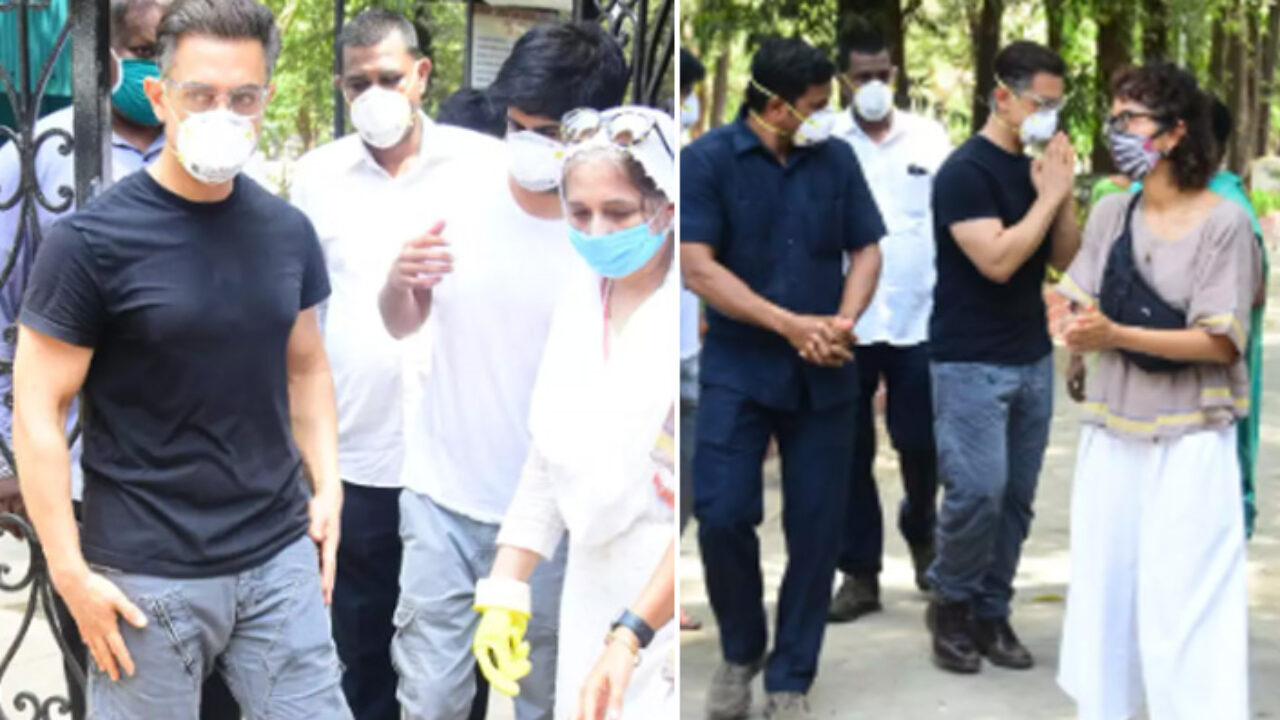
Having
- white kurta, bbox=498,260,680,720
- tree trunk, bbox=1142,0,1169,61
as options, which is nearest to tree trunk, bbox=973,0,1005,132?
tree trunk, bbox=1142,0,1169,61

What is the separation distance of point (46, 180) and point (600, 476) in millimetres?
1493

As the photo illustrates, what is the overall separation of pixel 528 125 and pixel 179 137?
661 mm

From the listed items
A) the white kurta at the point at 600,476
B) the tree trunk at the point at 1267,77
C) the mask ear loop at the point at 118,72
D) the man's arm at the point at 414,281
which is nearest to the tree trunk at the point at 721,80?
the mask ear loop at the point at 118,72

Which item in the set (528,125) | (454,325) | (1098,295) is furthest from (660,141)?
(1098,295)

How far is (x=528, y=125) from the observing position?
3457 mm

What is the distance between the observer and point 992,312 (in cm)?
526

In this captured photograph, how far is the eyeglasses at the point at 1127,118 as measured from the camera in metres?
4.48

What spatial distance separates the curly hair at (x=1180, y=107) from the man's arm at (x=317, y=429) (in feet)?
6.75

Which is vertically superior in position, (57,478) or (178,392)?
(178,392)

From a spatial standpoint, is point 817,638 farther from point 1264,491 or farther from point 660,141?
point 1264,491

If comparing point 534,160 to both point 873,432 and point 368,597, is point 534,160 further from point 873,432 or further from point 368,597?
point 873,432

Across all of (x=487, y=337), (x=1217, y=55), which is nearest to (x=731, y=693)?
(x=487, y=337)

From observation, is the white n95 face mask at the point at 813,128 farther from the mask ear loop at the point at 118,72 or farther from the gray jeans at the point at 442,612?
the mask ear loop at the point at 118,72

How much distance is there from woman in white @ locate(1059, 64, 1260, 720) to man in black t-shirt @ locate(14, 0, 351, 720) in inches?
77.6
